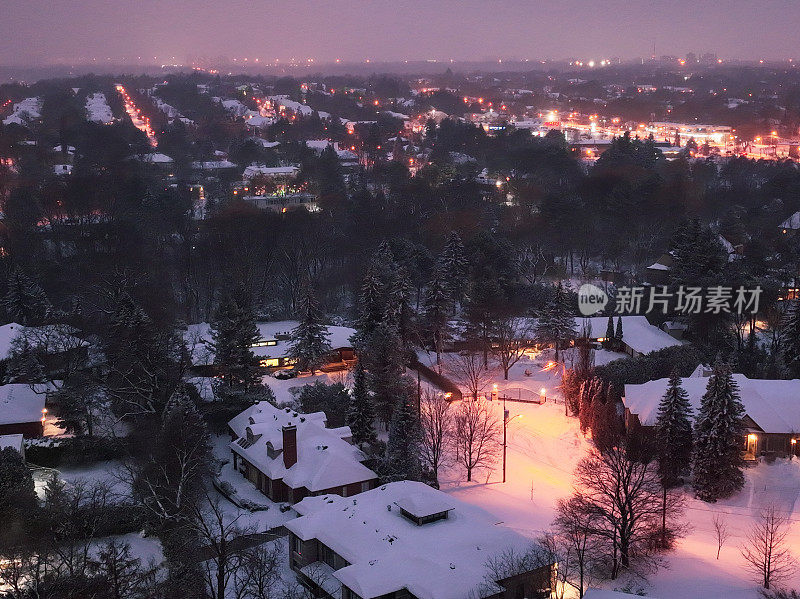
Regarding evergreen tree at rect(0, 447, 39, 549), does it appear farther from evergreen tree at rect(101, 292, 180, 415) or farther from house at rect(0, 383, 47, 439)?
evergreen tree at rect(101, 292, 180, 415)

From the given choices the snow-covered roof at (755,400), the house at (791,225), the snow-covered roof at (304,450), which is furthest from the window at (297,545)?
the house at (791,225)

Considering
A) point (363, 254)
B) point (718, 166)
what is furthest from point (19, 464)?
point (718, 166)

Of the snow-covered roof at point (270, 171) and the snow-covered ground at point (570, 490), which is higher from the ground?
the snow-covered roof at point (270, 171)

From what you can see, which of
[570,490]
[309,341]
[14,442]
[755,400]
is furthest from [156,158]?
[755,400]

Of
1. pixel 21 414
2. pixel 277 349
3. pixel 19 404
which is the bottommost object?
pixel 277 349

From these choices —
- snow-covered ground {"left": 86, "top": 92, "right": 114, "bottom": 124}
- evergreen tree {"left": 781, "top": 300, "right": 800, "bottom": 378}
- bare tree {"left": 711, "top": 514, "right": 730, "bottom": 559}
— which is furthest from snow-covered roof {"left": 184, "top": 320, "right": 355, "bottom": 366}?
snow-covered ground {"left": 86, "top": 92, "right": 114, "bottom": 124}

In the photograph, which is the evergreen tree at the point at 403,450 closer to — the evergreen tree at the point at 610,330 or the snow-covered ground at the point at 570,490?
the snow-covered ground at the point at 570,490

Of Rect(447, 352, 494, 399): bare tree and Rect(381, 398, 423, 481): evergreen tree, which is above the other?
Rect(381, 398, 423, 481): evergreen tree

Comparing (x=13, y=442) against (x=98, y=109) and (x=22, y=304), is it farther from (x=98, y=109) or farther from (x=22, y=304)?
(x=98, y=109)
